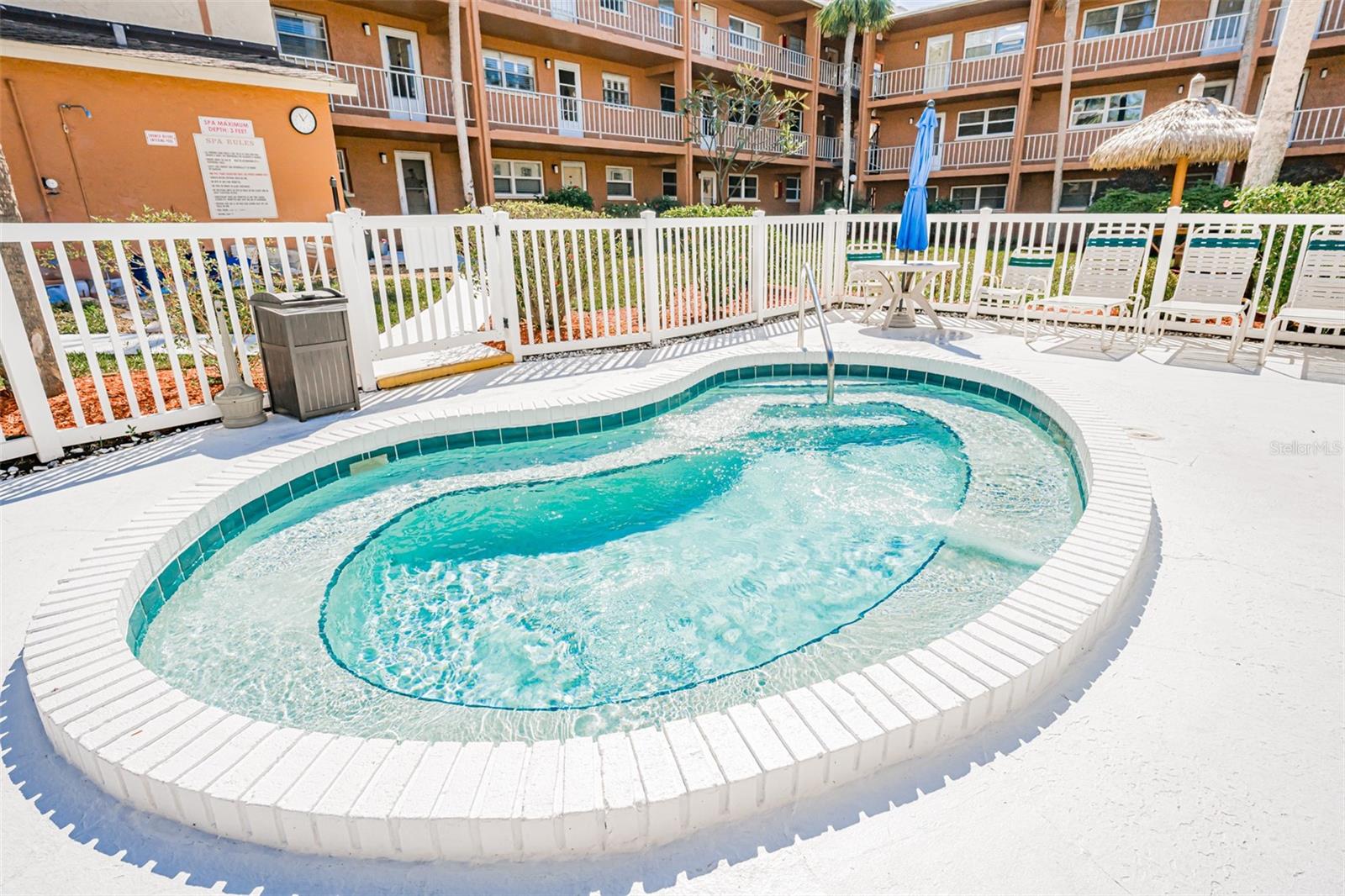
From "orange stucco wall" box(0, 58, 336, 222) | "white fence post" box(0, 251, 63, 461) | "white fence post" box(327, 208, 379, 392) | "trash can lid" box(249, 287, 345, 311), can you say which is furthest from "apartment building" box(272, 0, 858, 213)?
"white fence post" box(0, 251, 63, 461)

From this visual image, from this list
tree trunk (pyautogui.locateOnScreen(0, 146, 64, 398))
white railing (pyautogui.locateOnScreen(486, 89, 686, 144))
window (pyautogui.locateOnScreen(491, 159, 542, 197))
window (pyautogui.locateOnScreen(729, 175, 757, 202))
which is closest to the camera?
tree trunk (pyautogui.locateOnScreen(0, 146, 64, 398))

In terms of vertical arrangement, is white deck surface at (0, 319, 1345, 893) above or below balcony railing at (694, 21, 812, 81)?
below

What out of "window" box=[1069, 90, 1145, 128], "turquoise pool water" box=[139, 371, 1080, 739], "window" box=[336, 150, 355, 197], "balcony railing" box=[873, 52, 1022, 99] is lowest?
"turquoise pool water" box=[139, 371, 1080, 739]

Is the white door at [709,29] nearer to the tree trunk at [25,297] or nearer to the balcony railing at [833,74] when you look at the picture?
the balcony railing at [833,74]

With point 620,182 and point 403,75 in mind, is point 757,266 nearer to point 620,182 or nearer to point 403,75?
point 403,75

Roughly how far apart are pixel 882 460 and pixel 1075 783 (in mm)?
2829

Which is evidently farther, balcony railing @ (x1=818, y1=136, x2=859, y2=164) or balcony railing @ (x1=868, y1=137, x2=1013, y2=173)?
balcony railing @ (x1=818, y1=136, x2=859, y2=164)

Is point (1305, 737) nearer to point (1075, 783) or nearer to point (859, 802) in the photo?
point (1075, 783)

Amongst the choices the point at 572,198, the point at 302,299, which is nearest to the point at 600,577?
the point at 302,299

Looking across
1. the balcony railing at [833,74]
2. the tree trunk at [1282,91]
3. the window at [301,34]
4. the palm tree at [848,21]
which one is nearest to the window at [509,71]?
the window at [301,34]

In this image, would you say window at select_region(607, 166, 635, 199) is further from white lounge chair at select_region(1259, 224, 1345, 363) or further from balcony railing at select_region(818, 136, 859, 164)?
white lounge chair at select_region(1259, 224, 1345, 363)

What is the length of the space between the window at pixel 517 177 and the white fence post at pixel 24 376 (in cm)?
1434

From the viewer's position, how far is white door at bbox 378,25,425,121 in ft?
44.6

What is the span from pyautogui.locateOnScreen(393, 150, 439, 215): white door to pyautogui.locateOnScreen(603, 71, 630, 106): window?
5.69 m
